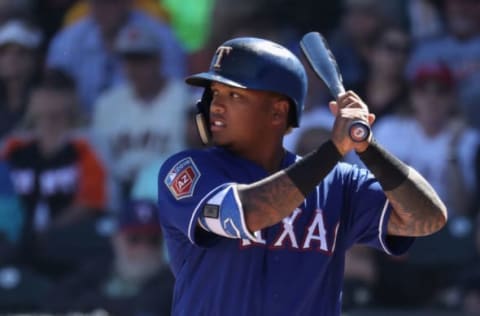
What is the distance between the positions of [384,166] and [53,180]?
4.79 metres

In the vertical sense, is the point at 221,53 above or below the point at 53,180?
above

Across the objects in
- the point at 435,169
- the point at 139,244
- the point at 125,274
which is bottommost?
the point at 125,274

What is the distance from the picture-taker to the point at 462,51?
24.7 feet

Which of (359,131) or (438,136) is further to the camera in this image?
(438,136)

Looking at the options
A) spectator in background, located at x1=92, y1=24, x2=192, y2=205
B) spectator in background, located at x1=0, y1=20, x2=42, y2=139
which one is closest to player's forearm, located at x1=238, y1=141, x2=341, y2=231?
spectator in background, located at x1=92, y1=24, x2=192, y2=205

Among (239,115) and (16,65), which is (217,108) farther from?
(16,65)

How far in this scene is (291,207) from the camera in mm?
3123

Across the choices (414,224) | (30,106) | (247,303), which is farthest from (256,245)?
(30,106)

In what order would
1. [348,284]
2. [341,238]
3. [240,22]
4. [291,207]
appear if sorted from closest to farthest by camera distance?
[291,207] → [341,238] → [348,284] → [240,22]

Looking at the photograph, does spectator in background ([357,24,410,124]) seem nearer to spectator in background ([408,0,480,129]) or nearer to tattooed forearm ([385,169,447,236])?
spectator in background ([408,0,480,129])

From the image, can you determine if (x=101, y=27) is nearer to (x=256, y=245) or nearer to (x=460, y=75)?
(x=460, y=75)

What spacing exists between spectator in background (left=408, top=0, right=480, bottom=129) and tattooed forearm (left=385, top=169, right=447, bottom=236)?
13.8 ft

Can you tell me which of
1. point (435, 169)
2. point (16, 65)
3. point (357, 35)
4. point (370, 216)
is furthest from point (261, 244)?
point (16, 65)

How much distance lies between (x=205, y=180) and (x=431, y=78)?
4.18 meters
